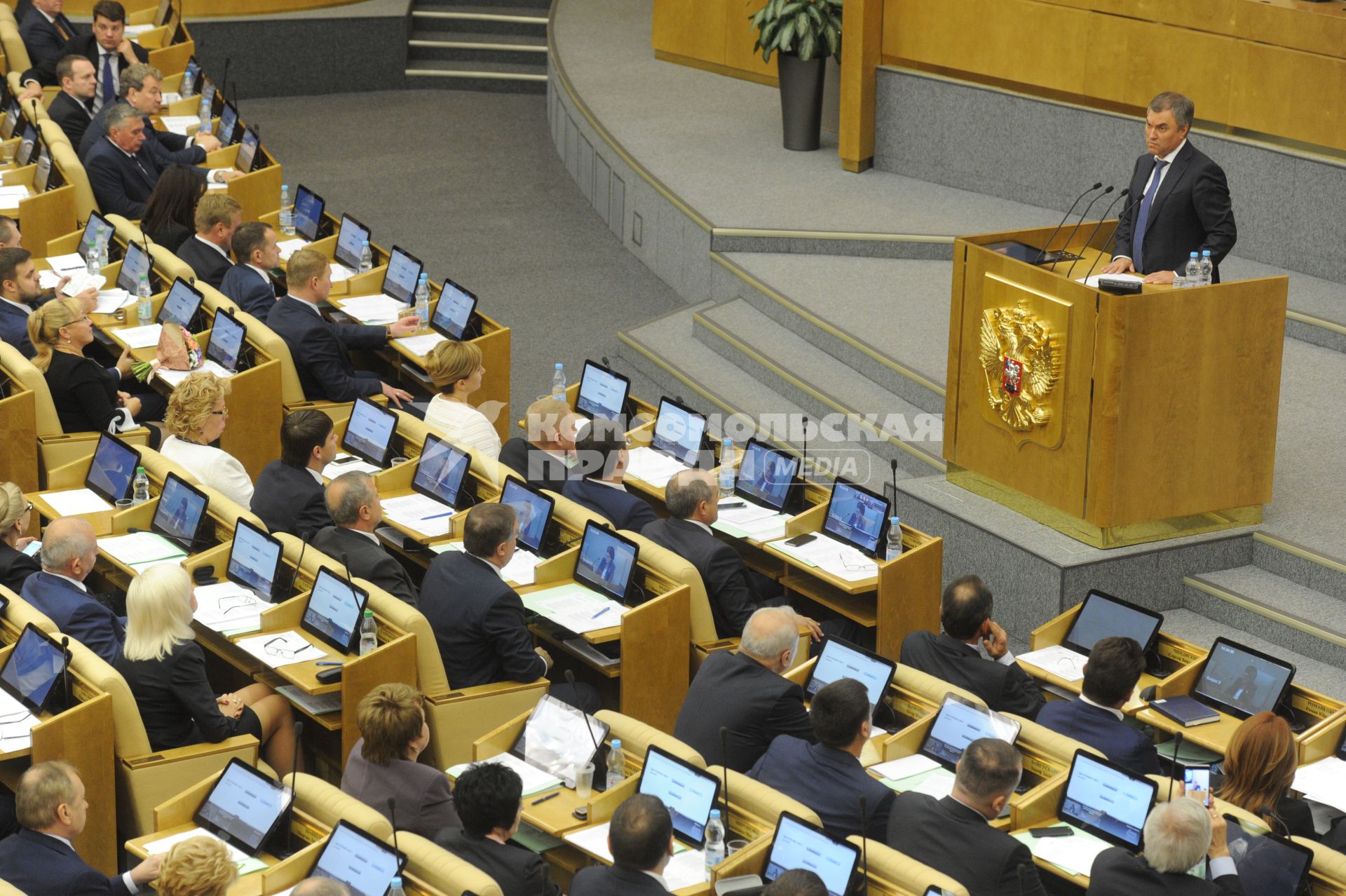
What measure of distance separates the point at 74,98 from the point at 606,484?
17.6ft

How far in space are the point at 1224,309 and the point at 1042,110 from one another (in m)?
3.75

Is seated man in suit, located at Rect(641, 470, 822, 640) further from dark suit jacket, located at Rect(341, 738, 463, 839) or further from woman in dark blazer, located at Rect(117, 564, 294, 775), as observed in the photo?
woman in dark blazer, located at Rect(117, 564, 294, 775)

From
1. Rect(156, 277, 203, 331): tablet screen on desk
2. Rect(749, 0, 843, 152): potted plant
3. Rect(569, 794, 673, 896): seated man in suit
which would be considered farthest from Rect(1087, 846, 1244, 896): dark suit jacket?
Rect(749, 0, 843, 152): potted plant

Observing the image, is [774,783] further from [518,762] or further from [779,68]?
[779,68]

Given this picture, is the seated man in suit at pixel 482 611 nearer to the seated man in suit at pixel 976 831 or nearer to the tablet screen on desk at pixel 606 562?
the tablet screen on desk at pixel 606 562

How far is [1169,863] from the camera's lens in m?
3.76

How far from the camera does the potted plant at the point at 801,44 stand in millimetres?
10109

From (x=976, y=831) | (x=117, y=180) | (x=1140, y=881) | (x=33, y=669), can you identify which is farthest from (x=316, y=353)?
(x=1140, y=881)

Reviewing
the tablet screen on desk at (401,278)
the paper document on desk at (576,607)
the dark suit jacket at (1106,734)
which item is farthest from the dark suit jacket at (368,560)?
the tablet screen on desk at (401,278)

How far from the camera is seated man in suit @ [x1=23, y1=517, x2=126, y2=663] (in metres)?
5.09

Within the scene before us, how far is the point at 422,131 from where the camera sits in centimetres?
1302

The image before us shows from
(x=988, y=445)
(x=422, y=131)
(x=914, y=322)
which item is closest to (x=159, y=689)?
(x=988, y=445)

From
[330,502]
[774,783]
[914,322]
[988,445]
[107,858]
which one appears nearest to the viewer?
[774,783]

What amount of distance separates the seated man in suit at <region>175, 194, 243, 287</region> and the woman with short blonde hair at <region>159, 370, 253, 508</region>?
2.01 metres
